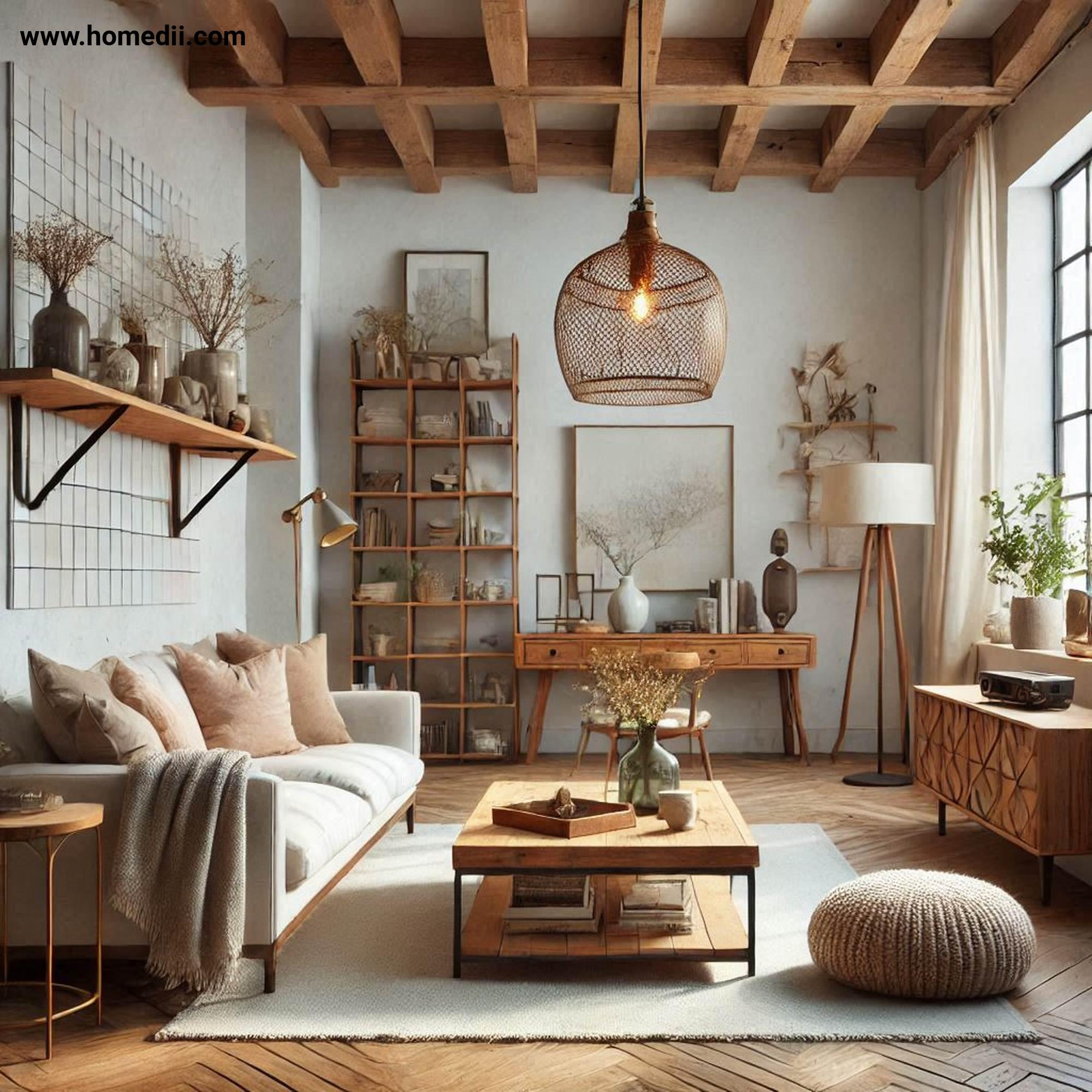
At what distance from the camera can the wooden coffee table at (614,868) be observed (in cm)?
328

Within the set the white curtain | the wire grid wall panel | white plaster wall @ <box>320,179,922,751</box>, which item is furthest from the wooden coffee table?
white plaster wall @ <box>320,179,922,751</box>

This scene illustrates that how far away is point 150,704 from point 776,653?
13.1 ft

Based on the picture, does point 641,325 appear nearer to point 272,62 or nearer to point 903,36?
point 903,36

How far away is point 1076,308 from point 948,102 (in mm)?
1184

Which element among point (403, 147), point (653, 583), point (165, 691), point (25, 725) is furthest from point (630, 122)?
point (25, 725)

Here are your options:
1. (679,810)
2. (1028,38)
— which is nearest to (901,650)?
(1028,38)

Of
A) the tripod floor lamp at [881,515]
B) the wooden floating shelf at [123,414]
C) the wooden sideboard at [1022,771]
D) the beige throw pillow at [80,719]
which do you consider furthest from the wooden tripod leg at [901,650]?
the beige throw pillow at [80,719]

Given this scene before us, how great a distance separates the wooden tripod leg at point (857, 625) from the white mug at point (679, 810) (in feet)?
10.7

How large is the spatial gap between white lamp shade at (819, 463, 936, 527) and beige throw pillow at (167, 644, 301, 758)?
324 centimetres

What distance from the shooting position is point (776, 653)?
267 inches

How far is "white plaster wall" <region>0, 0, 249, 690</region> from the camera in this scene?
387 centimetres

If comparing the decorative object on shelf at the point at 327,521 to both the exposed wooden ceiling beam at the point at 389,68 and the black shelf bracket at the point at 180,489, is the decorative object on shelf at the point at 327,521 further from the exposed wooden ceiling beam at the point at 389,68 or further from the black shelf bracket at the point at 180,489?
the exposed wooden ceiling beam at the point at 389,68

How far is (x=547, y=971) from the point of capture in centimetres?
341

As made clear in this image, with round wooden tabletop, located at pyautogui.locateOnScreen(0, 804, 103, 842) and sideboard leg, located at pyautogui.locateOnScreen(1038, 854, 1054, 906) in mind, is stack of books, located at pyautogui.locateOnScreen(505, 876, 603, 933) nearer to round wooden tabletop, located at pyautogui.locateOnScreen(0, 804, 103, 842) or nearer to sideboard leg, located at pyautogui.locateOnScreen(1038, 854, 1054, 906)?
round wooden tabletop, located at pyautogui.locateOnScreen(0, 804, 103, 842)
